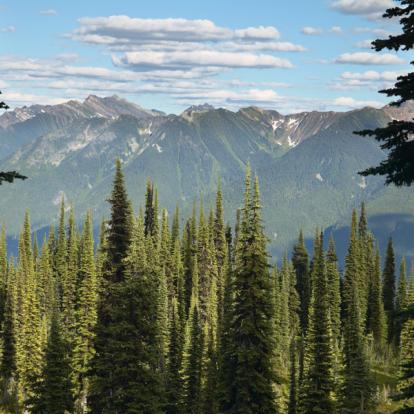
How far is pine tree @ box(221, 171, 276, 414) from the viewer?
124ft

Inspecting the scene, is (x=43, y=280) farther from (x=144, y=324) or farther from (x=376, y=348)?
(x=144, y=324)

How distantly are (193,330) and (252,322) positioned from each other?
104 feet

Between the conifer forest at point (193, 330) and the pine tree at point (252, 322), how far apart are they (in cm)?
7

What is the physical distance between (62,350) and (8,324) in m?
39.9

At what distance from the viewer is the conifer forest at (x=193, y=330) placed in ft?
122

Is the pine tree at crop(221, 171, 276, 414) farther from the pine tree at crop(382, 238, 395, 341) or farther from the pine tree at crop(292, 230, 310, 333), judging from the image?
the pine tree at crop(382, 238, 395, 341)

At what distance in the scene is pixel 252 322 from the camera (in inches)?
1494

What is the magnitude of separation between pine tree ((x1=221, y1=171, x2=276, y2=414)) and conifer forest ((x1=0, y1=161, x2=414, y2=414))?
0.07 metres

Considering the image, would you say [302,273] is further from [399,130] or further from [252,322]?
[399,130]

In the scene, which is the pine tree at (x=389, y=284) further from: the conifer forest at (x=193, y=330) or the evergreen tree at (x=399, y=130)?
the evergreen tree at (x=399, y=130)

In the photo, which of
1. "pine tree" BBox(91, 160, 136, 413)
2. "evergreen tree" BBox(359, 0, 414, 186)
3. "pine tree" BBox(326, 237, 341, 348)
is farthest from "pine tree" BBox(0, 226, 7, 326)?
"evergreen tree" BBox(359, 0, 414, 186)

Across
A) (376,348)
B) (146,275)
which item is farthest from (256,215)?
(376,348)

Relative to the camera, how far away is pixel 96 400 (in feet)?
124

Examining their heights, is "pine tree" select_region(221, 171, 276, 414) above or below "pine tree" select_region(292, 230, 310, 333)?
above
